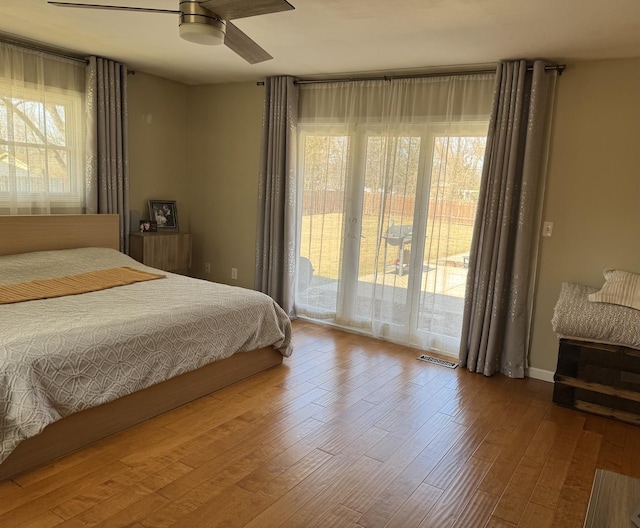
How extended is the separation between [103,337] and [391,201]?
2.69 meters

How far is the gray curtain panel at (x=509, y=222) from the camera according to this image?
363cm

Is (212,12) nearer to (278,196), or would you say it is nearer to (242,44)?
(242,44)

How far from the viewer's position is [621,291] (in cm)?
324

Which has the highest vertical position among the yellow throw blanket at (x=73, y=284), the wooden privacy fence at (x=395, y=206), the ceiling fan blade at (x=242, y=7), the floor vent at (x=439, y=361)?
the ceiling fan blade at (x=242, y=7)

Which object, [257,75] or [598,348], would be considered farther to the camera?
[257,75]

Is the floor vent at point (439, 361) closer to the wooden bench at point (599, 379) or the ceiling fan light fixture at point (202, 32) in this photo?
the wooden bench at point (599, 379)

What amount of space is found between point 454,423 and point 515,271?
1.31 metres

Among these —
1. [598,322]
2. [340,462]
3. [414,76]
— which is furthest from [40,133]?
[598,322]

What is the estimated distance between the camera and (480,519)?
2.17m

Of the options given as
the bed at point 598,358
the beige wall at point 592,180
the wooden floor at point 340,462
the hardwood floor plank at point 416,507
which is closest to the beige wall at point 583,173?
the beige wall at point 592,180

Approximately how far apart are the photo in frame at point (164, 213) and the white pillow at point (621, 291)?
3968 mm

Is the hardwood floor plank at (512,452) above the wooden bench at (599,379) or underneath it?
underneath

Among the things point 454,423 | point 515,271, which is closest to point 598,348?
point 515,271

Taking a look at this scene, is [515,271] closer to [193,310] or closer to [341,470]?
[341,470]
